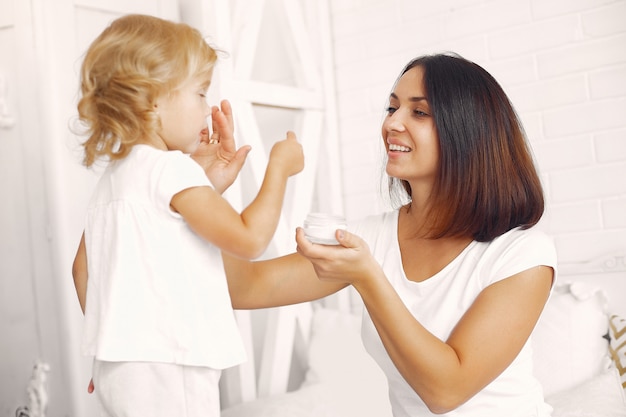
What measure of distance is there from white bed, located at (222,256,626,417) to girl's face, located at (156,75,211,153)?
1046mm

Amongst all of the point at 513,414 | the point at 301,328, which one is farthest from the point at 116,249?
the point at 301,328

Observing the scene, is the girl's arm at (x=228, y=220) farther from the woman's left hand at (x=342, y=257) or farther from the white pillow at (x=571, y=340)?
the white pillow at (x=571, y=340)

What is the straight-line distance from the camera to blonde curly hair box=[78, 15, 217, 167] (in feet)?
4.54

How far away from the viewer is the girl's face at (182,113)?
143 cm

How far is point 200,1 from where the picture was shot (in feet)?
8.11

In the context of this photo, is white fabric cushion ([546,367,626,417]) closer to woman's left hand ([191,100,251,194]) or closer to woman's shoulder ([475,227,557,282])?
woman's shoulder ([475,227,557,282])

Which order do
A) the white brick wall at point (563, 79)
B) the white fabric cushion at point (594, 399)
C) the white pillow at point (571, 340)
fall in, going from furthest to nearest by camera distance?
the white brick wall at point (563, 79) < the white pillow at point (571, 340) < the white fabric cushion at point (594, 399)

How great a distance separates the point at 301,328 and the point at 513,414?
1318 millimetres

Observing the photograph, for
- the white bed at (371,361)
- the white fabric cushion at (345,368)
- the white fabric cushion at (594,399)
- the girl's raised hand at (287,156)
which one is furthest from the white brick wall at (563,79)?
the girl's raised hand at (287,156)

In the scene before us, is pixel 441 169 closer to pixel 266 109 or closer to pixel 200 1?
pixel 200 1

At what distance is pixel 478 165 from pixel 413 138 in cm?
15

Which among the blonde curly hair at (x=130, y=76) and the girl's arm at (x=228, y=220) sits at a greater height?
the blonde curly hair at (x=130, y=76)

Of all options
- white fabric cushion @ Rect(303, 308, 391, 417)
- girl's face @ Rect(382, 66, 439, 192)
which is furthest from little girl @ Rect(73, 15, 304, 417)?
white fabric cushion @ Rect(303, 308, 391, 417)

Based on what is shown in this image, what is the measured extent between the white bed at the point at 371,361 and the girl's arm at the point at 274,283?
574 mm
